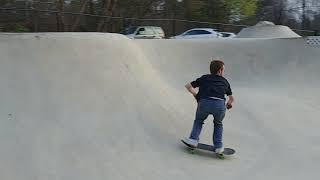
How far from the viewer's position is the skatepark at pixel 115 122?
719cm

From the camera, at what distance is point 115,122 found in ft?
27.8

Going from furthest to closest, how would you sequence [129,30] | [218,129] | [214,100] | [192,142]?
[129,30], [192,142], [218,129], [214,100]

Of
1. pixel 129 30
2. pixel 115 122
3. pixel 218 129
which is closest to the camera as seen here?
pixel 218 129

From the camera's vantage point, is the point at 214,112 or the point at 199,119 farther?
the point at 199,119

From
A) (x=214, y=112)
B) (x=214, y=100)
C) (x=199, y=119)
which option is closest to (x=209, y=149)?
(x=199, y=119)

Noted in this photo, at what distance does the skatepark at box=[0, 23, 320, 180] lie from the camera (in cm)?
719

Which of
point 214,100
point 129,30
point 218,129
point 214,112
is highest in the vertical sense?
point 214,100

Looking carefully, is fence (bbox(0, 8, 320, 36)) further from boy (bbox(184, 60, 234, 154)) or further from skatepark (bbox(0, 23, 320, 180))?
boy (bbox(184, 60, 234, 154))

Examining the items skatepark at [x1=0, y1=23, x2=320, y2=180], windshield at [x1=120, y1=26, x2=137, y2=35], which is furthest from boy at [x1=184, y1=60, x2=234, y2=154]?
windshield at [x1=120, y1=26, x2=137, y2=35]

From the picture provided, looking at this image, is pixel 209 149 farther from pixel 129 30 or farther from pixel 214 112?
pixel 129 30

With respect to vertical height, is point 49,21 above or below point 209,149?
below

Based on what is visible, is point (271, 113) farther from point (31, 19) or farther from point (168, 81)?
A: point (31, 19)

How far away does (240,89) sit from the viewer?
14008 mm

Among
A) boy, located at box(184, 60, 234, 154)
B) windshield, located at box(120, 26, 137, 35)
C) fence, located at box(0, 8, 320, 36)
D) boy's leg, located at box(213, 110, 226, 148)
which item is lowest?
windshield, located at box(120, 26, 137, 35)
